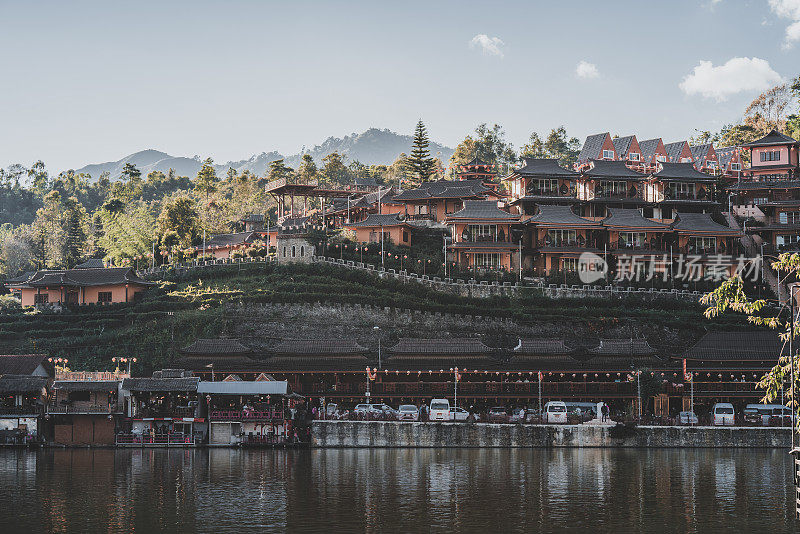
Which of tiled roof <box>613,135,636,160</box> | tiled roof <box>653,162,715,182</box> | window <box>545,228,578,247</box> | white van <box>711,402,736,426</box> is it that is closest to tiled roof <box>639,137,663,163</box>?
tiled roof <box>613,135,636,160</box>

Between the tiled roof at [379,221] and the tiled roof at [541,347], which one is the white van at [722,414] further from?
the tiled roof at [379,221]

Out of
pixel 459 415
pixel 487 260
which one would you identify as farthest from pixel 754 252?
pixel 459 415

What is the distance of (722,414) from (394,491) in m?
31.2

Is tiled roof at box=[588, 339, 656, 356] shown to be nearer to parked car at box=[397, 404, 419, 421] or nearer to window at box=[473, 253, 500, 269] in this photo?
parked car at box=[397, 404, 419, 421]

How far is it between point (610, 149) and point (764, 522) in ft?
268

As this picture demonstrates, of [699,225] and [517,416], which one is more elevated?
[699,225]

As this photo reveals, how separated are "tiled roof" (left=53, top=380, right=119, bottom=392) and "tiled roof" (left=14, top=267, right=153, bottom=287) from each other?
2771cm

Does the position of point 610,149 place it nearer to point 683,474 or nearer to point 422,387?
point 422,387

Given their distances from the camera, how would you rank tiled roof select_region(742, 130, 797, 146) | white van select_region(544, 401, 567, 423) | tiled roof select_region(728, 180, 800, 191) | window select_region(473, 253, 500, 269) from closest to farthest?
1. white van select_region(544, 401, 567, 423)
2. window select_region(473, 253, 500, 269)
3. tiled roof select_region(728, 180, 800, 191)
4. tiled roof select_region(742, 130, 797, 146)

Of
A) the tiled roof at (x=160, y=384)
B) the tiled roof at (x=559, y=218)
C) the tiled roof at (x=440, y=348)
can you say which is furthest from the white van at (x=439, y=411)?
the tiled roof at (x=559, y=218)

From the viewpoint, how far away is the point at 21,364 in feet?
205

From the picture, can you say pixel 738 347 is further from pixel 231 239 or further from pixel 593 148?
pixel 231 239

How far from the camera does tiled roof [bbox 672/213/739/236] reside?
3637 inches

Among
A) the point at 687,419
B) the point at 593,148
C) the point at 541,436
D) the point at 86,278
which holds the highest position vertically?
the point at 593,148
